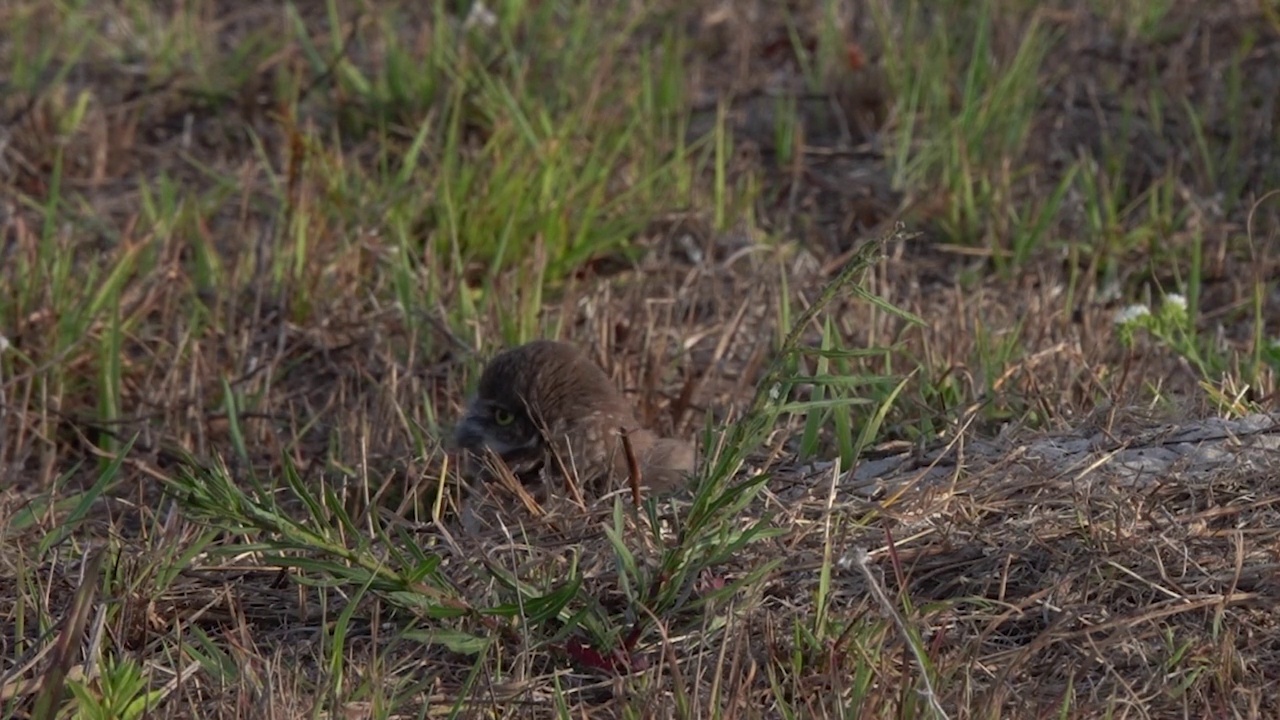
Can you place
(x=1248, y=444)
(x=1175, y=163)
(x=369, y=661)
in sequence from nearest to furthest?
(x=369, y=661)
(x=1248, y=444)
(x=1175, y=163)

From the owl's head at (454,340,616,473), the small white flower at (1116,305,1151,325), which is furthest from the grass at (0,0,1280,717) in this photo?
the owl's head at (454,340,616,473)

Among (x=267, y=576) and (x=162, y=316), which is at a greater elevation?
(x=267, y=576)

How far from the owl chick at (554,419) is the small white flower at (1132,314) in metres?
1.38

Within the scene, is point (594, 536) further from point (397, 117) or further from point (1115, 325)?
point (397, 117)

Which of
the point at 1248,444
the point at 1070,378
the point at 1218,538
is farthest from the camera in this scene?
the point at 1070,378

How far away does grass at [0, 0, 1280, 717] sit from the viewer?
355cm

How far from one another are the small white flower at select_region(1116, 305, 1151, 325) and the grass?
6 cm

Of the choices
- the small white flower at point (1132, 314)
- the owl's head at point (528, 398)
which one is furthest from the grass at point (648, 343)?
the owl's head at point (528, 398)

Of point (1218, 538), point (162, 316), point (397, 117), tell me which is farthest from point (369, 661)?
point (397, 117)

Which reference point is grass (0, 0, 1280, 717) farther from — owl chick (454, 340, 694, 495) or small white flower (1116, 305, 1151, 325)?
owl chick (454, 340, 694, 495)

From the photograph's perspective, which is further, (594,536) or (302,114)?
(302,114)

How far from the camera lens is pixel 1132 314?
5.46m

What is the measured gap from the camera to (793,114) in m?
7.58

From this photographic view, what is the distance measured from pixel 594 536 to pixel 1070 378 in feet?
5.63
